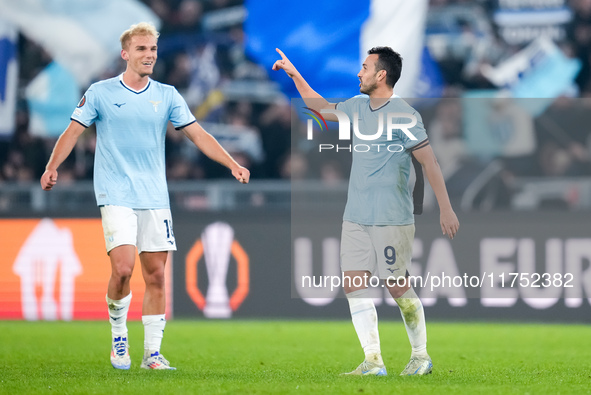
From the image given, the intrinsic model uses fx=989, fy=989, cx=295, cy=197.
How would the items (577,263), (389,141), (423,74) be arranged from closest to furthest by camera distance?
(389,141) → (577,263) → (423,74)

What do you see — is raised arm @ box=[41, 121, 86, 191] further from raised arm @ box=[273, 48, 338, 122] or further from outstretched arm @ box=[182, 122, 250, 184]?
raised arm @ box=[273, 48, 338, 122]

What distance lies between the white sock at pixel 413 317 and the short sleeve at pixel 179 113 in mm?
2027

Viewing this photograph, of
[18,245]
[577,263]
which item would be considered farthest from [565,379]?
[18,245]

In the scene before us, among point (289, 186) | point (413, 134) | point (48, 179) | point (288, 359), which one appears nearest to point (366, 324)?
point (413, 134)

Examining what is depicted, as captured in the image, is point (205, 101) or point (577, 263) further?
point (205, 101)

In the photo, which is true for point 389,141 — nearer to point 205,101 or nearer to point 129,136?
point 129,136

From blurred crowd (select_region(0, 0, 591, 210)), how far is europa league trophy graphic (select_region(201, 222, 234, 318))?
1.19 m

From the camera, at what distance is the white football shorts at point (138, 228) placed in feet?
22.1

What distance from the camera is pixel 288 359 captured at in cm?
800

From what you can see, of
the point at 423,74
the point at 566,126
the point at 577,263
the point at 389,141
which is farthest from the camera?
the point at 423,74

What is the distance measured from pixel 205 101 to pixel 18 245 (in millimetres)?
3931

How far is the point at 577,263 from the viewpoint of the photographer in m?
11.7

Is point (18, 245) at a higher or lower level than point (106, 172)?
lower

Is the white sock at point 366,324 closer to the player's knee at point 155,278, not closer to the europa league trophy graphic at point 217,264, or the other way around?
the player's knee at point 155,278
